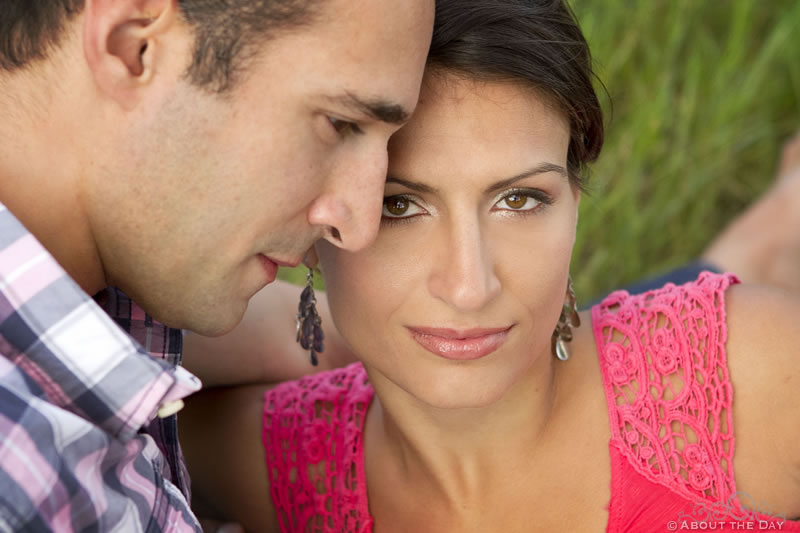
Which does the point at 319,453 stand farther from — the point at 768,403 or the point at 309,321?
the point at 768,403

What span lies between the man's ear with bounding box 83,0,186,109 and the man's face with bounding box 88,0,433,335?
5 centimetres

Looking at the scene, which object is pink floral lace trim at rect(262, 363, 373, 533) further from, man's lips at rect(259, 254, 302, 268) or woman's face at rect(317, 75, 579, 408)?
man's lips at rect(259, 254, 302, 268)

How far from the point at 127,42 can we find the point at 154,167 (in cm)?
22

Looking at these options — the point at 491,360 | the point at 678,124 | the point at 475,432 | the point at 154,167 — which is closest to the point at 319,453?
the point at 475,432

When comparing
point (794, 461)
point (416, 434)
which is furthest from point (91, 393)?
point (794, 461)

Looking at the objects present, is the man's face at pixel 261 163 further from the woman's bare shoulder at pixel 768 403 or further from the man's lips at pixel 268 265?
the woman's bare shoulder at pixel 768 403

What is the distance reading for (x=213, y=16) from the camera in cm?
170

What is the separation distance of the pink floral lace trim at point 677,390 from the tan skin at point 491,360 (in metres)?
0.04

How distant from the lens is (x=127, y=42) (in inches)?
66.8

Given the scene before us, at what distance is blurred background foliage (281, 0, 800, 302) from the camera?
4.06 meters

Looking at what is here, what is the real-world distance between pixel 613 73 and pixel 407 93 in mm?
2714

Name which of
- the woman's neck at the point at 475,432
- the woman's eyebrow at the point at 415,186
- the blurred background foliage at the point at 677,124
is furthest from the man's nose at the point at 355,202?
the blurred background foliage at the point at 677,124

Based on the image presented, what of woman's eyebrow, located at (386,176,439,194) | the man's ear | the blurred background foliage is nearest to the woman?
woman's eyebrow, located at (386,176,439,194)

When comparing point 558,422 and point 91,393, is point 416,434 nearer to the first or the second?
point 558,422
